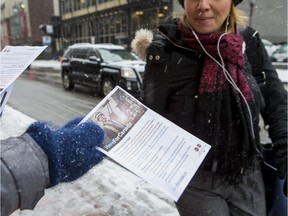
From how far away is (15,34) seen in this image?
2035 millimetres

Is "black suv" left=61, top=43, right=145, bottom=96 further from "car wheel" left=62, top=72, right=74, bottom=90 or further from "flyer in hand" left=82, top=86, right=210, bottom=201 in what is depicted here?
"flyer in hand" left=82, top=86, right=210, bottom=201

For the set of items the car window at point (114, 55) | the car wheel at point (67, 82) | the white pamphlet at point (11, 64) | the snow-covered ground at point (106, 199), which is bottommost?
the car wheel at point (67, 82)

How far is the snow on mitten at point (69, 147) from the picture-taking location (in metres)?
0.95

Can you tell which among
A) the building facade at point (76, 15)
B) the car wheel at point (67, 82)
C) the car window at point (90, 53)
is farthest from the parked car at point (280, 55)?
the building facade at point (76, 15)

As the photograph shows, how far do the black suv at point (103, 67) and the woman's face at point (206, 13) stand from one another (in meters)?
3.80

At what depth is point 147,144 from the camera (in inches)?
45.5

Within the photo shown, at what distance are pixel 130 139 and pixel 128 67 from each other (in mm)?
5023

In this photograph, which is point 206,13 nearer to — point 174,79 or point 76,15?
point 174,79

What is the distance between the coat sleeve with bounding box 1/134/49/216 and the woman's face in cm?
96

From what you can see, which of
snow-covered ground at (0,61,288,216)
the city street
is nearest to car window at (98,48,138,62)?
the city street

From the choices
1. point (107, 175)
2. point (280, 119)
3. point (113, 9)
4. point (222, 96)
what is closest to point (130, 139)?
point (222, 96)

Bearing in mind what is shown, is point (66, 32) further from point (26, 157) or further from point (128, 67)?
point (128, 67)

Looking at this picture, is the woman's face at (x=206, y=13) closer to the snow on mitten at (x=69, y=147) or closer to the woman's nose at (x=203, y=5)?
the woman's nose at (x=203, y=5)

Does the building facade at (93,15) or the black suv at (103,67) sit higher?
the building facade at (93,15)
